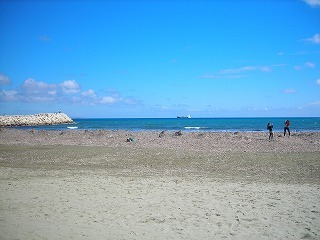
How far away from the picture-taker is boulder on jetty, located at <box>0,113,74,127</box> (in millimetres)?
83062

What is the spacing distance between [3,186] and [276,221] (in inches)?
349

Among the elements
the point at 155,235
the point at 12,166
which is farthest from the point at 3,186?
the point at 155,235

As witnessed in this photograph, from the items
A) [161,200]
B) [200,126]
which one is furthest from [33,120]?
→ [161,200]

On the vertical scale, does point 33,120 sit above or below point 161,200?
above

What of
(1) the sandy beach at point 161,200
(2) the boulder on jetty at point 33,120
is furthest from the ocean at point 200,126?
(1) the sandy beach at point 161,200

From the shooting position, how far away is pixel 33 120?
3546 inches

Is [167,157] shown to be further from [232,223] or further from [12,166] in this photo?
[232,223]

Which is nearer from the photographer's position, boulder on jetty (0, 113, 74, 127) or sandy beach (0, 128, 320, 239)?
sandy beach (0, 128, 320, 239)

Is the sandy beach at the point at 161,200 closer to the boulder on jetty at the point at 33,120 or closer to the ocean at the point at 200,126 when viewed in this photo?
the ocean at the point at 200,126

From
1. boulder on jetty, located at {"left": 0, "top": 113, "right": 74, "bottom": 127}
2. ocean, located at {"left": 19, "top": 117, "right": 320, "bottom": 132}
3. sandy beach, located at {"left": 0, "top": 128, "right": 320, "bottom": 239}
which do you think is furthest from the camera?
boulder on jetty, located at {"left": 0, "top": 113, "right": 74, "bottom": 127}

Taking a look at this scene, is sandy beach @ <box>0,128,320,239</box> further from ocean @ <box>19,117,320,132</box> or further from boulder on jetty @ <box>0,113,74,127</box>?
boulder on jetty @ <box>0,113,74,127</box>

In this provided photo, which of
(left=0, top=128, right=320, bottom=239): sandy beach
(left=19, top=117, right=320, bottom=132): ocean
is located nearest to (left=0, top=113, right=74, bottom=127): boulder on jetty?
(left=19, top=117, right=320, bottom=132): ocean

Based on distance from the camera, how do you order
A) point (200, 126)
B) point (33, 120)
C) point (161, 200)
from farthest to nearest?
point (33, 120)
point (200, 126)
point (161, 200)

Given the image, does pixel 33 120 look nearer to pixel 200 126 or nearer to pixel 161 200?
pixel 200 126
